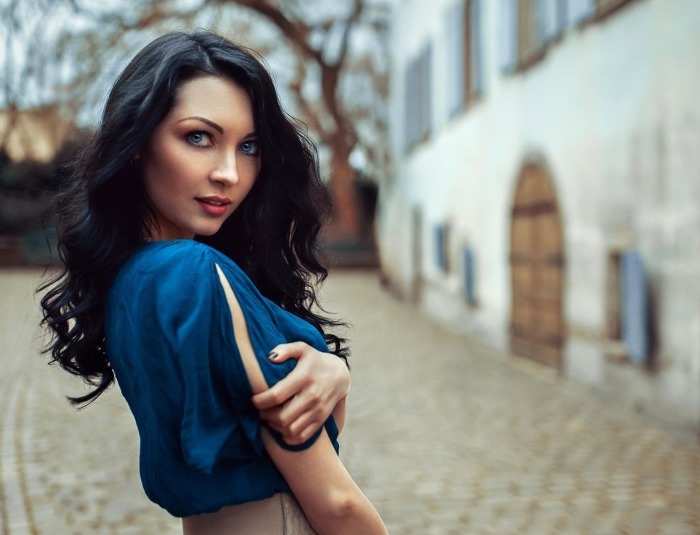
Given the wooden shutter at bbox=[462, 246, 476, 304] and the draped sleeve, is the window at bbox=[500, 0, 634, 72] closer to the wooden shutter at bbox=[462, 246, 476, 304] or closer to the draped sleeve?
the wooden shutter at bbox=[462, 246, 476, 304]

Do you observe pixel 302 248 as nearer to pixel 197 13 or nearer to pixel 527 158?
pixel 527 158

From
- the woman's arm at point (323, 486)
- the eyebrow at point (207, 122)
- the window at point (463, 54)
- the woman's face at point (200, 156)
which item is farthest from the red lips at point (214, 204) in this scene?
the window at point (463, 54)

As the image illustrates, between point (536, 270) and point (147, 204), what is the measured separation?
29.9 ft

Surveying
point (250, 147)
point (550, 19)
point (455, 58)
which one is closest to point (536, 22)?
point (550, 19)

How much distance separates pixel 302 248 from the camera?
62.4 inches

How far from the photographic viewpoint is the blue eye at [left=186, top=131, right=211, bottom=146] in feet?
4.34

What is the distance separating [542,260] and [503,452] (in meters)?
4.24

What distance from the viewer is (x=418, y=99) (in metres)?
16.7

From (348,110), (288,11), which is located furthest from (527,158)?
(348,110)

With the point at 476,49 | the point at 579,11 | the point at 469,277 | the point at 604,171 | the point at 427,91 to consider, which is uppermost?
the point at 476,49

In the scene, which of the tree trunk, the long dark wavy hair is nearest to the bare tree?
the tree trunk

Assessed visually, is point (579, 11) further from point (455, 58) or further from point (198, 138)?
point (198, 138)

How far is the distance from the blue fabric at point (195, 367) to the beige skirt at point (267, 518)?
0.08 feet

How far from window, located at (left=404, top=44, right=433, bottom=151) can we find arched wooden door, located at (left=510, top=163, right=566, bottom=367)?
532cm
